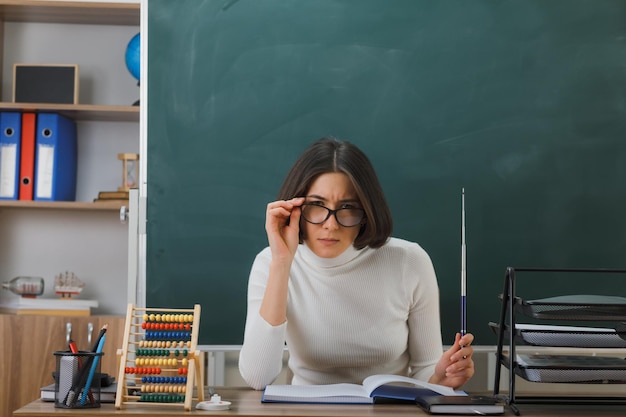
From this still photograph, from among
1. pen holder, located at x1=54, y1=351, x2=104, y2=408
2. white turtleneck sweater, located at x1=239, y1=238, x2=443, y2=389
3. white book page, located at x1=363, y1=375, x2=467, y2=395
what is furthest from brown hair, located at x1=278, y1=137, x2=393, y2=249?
pen holder, located at x1=54, y1=351, x2=104, y2=408

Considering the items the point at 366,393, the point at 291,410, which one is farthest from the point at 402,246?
the point at 291,410

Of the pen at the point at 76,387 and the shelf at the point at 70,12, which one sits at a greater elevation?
the shelf at the point at 70,12

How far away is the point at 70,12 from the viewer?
3.49 m

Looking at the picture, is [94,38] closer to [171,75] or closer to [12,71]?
[12,71]

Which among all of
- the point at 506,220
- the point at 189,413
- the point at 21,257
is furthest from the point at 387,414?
the point at 21,257

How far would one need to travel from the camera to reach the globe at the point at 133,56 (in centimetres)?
346

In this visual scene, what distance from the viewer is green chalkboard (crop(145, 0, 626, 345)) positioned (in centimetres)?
287

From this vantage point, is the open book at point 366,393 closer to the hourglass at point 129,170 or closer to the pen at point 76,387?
the pen at point 76,387

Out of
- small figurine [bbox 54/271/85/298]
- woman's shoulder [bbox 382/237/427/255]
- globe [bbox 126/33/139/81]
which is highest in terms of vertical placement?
globe [bbox 126/33/139/81]

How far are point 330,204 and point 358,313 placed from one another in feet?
1.14

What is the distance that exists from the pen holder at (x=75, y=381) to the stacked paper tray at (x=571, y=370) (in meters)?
0.90

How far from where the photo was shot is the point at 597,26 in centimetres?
292

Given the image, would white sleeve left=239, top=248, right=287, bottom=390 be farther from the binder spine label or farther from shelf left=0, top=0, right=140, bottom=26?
shelf left=0, top=0, right=140, bottom=26

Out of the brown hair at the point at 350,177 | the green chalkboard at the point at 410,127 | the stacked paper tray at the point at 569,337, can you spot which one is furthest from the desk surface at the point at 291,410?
the green chalkboard at the point at 410,127
